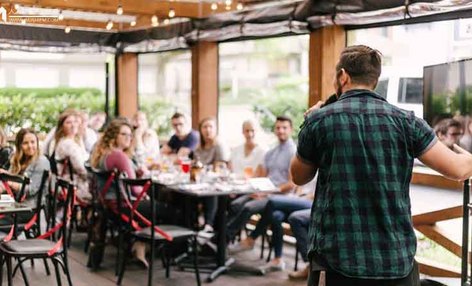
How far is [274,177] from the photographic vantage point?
6.22 metres

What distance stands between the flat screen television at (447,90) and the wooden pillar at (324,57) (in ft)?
5.54

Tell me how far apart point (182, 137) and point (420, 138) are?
5.31 meters

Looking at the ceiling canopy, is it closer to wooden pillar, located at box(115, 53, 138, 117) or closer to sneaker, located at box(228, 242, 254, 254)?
wooden pillar, located at box(115, 53, 138, 117)

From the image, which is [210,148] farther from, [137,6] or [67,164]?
[137,6]

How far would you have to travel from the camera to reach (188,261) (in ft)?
19.4

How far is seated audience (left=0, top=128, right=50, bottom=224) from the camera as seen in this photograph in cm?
514

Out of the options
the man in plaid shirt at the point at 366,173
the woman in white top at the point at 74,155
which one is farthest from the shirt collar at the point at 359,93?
the woman in white top at the point at 74,155

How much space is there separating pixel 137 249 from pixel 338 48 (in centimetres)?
256

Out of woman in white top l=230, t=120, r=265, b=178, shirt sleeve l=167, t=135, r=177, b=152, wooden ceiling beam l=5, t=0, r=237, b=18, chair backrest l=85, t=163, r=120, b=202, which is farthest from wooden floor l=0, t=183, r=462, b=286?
wooden ceiling beam l=5, t=0, r=237, b=18

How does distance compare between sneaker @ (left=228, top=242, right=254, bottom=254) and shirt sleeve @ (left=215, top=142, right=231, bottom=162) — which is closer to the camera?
sneaker @ (left=228, top=242, right=254, bottom=254)

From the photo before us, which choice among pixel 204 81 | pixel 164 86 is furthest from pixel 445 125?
pixel 164 86

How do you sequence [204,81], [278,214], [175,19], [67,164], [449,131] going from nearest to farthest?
1. [449,131]
2. [278,214]
3. [67,164]
4. [175,19]
5. [204,81]

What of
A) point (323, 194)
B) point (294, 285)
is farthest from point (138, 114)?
point (323, 194)

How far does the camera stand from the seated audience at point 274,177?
236 inches
